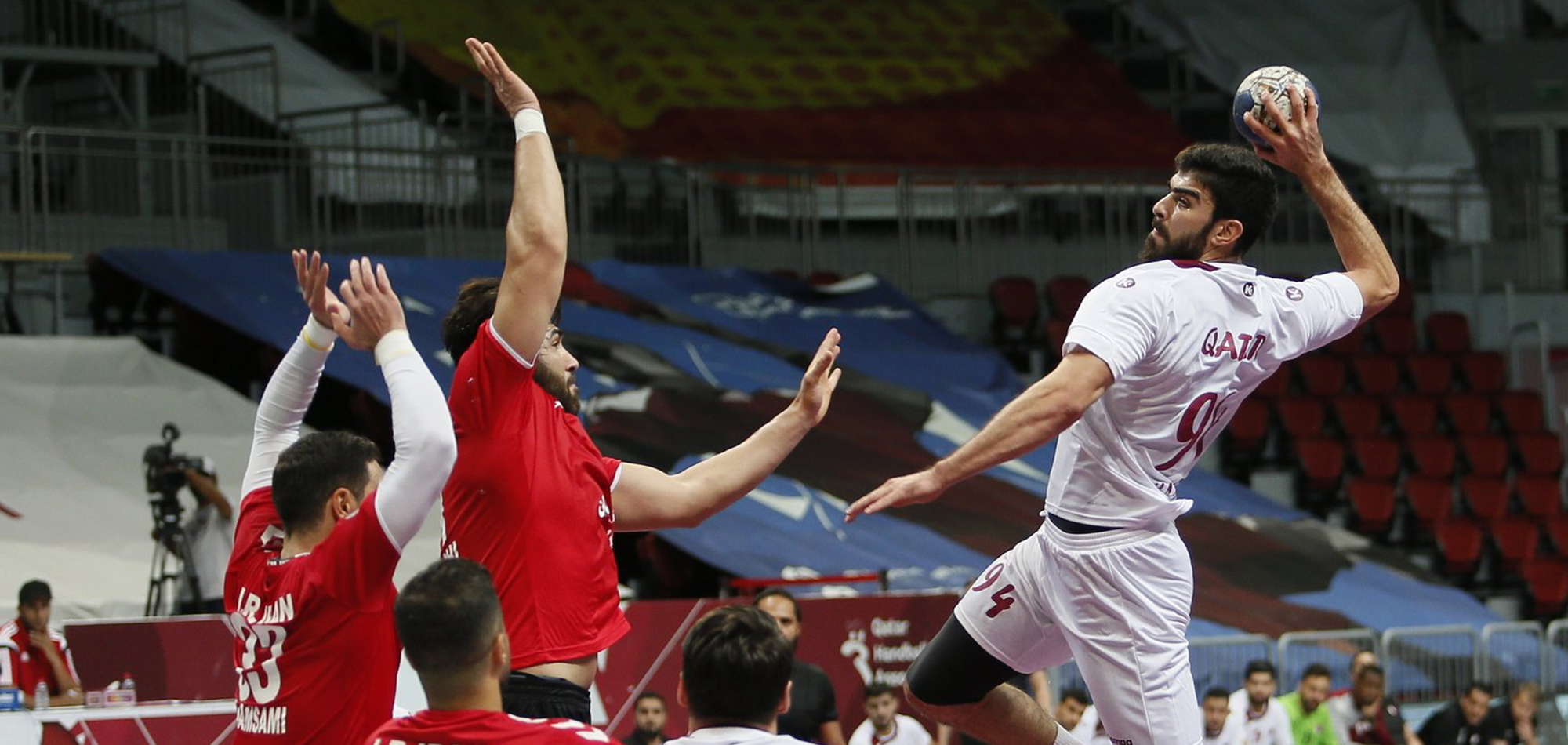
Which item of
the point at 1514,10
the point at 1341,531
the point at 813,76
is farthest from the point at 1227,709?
the point at 1514,10

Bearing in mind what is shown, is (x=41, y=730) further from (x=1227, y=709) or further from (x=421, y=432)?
(x=1227, y=709)

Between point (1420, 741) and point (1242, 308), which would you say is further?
point (1420, 741)

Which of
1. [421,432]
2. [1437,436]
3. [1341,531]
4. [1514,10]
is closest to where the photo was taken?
[421,432]

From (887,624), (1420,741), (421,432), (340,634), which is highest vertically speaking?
(421,432)

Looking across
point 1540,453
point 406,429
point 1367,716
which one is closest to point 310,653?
point 406,429

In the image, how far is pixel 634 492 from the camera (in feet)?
17.4

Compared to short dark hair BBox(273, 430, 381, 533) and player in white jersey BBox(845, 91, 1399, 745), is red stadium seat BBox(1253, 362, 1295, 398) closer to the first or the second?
player in white jersey BBox(845, 91, 1399, 745)

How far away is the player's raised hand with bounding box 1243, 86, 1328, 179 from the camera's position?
18.7 feet

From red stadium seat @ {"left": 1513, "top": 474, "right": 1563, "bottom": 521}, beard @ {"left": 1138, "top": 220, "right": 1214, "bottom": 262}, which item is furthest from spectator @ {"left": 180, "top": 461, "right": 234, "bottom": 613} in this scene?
red stadium seat @ {"left": 1513, "top": 474, "right": 1563, "bottom": 521}

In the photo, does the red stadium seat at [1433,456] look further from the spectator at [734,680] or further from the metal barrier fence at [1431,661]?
the spectator at [734,680]

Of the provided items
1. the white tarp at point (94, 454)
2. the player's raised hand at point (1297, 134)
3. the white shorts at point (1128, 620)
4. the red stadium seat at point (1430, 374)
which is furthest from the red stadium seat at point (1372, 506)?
the white shorts at point (1128, 620)

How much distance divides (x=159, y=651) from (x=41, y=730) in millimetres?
2232

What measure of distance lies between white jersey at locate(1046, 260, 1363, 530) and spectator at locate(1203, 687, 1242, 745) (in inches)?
298

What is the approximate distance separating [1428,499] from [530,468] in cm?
1667
